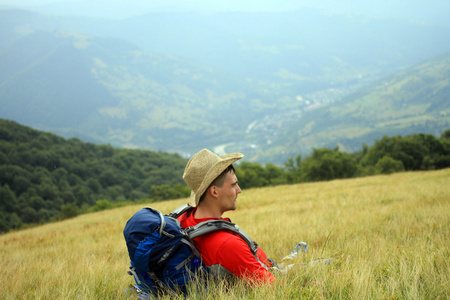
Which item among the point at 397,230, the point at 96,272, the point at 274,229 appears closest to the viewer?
the point at 96,272

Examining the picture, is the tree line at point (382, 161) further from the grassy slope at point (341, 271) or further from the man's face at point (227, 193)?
the man's face at point (227, 193)

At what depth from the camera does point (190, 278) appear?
8.67 feet

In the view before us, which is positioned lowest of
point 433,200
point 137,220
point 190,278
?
point 433,200

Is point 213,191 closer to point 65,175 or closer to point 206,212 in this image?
point 206,212

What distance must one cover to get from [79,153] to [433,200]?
7585 cm

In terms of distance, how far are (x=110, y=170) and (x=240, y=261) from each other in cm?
6964

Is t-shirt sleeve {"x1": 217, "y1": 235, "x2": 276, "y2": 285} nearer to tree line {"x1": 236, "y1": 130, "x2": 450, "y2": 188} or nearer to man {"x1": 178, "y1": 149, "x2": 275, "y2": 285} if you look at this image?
man {"x1": 178, "y1": 149, "x2": 275, "y2": 285}

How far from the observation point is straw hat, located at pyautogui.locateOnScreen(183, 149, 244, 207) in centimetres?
281

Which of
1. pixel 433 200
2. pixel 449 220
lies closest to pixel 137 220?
pixel 449 220

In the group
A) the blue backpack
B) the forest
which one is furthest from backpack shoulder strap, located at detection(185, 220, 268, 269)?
the forest

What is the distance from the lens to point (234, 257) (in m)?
2.63

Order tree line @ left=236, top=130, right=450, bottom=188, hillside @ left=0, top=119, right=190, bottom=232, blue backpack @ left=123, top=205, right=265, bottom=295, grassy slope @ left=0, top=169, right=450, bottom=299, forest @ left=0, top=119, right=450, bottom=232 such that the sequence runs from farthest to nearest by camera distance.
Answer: hillside @ left=0, top=119, right=190, bottom=232 < forest @ left=0, top=119, right=450, bottom=232 < tree line @ left=236, top=130, right=450, bottom=188 < blue backpack @ left=123, top=205, right=265, bottom=295 < grassy slope @ left=0, top=169, right=450, bottom=299

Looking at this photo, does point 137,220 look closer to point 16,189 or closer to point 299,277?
point 299,277

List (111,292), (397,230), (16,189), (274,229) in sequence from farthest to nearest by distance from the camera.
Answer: (16,189), (274,229), (397,230), (111,292)
